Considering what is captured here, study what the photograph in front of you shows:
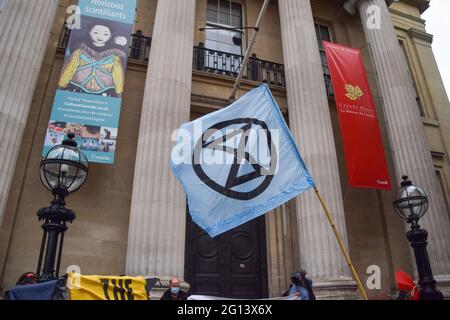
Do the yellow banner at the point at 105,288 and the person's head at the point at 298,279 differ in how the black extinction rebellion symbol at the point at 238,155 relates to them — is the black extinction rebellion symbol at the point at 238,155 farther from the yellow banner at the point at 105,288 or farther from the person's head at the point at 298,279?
the yellow banner at the point at 105,288

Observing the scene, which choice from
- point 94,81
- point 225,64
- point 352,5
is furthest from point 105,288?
point 352,5

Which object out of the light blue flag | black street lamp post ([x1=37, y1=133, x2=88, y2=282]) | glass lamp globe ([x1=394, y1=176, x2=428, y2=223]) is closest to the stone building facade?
glass lamp globe ([x1=394, y1=176, x2=428, y2=223])

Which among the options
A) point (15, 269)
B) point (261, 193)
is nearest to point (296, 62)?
point (261, 193)

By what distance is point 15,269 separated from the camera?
7621 millimetres

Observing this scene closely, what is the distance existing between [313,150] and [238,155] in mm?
3841

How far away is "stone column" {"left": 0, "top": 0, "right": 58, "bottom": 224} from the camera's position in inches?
265

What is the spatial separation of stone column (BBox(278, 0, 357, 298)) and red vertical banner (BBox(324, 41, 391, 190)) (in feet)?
2.36

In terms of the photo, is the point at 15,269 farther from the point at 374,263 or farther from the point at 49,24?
the point at 374,263

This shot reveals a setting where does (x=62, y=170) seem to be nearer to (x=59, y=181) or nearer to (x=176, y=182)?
(x=59, y=181)

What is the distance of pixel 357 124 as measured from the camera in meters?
9.82

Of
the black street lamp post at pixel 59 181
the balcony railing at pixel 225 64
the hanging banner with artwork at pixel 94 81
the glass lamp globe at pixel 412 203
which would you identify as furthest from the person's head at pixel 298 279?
the balcony railing at pixel 225 64

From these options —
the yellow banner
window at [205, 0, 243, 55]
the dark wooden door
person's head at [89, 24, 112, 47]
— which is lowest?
the yellow banner

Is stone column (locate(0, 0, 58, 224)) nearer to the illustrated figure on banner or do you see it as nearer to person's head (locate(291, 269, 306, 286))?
the illustrated figure on banner
